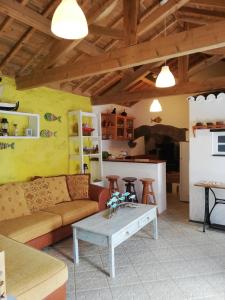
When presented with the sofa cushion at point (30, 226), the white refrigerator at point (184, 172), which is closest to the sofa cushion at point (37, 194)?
the sofa cushion at point (30, 226)

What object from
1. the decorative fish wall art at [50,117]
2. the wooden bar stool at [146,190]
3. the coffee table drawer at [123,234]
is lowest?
the coffee table drawer at [123,234]

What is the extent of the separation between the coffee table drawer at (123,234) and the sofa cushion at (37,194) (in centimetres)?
154

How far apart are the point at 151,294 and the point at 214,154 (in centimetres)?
258

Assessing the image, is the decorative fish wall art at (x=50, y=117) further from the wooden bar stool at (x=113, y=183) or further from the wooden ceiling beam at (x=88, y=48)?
the wooden bar stool at (x=113, y=183)

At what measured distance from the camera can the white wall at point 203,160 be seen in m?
3.99

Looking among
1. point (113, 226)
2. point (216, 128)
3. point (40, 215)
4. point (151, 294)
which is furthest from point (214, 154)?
point (40, 215)

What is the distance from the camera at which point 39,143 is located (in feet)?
14.4

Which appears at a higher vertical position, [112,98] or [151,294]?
[112,98]

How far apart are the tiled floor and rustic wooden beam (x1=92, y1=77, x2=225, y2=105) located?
8.37ft

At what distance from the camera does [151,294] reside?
2.29 meters

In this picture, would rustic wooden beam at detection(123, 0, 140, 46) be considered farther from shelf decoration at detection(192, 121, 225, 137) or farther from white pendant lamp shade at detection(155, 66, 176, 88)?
shelf decoration at detection(192, 121, 225, 137)

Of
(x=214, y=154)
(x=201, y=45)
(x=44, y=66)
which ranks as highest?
(x=44, y=66)

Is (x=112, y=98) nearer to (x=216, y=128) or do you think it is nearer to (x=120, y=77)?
(x=120, y=77)

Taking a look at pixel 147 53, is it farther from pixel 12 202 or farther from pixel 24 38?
pixel 12 202
